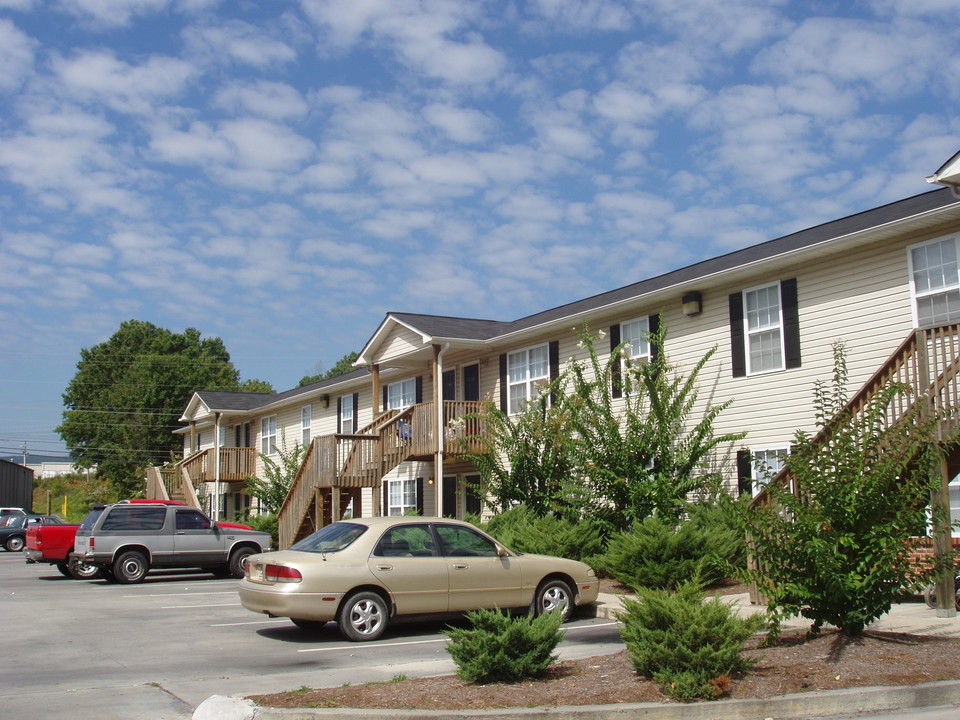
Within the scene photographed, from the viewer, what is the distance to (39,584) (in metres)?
20.8

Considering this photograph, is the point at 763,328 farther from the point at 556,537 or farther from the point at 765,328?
the point at 556,537

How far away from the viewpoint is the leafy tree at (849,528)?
29.8 ft

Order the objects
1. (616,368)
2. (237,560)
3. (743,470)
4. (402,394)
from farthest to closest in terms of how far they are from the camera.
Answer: (402,394)
(237,560)
(616,368)
(743,470)

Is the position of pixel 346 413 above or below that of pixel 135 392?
below

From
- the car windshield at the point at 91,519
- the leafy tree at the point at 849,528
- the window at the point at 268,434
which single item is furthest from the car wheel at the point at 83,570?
the leafy tree at the point at 849,528

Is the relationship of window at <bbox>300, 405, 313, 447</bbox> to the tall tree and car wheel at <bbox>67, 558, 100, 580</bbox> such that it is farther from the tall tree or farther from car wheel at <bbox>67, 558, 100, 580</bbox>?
the tall tree

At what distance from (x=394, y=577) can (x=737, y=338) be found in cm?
862

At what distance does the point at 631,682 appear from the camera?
26.3ft

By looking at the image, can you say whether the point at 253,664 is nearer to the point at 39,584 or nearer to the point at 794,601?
the point at 794,601

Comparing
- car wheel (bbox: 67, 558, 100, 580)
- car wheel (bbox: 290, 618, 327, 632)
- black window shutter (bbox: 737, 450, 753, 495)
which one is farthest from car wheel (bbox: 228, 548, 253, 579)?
black window shutter (bbox: 737, 450, 753, 495)

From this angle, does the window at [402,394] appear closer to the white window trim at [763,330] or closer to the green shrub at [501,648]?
the white window trim at [763,330]

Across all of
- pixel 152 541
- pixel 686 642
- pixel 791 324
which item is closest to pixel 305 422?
pixel 152 541

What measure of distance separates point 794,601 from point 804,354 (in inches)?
Answer: 303

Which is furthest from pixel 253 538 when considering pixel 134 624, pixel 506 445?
pixel 134 624
